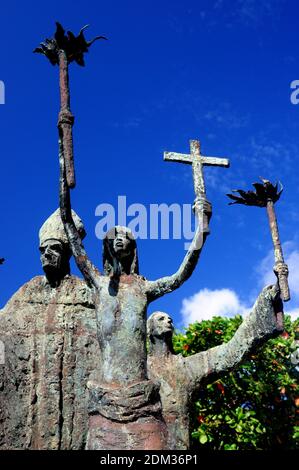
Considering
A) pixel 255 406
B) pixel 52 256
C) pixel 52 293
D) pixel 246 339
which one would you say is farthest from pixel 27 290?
pixel 255 406

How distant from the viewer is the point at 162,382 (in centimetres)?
716

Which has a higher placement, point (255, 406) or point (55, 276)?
point (255, 406)

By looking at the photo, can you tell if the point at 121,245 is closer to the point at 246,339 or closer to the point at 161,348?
the point at 246,339

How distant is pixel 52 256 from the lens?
6.18 metres

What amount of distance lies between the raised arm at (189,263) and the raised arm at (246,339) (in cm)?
79

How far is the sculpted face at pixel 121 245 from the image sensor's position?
6051 millimetres

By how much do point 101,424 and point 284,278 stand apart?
6.93 feet

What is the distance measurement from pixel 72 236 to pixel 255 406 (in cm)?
678

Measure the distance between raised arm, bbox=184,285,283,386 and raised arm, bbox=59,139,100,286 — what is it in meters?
1.58

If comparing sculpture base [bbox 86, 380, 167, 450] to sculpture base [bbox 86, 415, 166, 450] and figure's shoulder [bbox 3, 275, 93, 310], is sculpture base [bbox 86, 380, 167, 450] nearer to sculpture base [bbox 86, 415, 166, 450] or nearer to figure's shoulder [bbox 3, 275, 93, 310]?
sculpture base [bbox 86, 415, 166, 450]

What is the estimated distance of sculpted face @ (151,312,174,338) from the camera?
7.43 m

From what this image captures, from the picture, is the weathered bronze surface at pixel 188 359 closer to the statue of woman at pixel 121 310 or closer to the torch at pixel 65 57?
the statue of woman at pixel 121 310

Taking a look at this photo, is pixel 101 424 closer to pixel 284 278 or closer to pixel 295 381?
pixel 284 278
